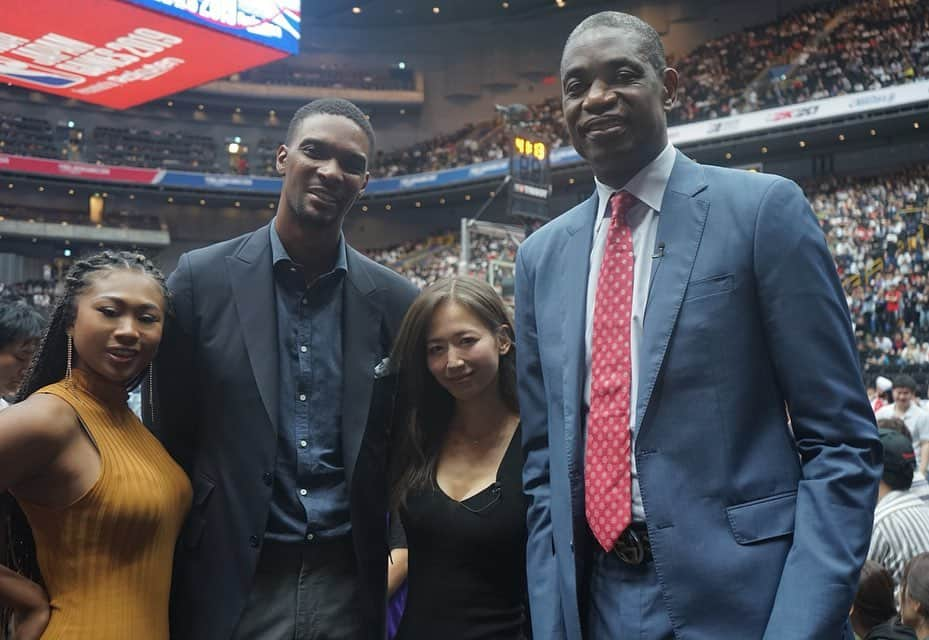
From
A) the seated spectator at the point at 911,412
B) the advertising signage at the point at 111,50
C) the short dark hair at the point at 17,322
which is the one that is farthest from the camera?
the advertising signage at the point at 111,50

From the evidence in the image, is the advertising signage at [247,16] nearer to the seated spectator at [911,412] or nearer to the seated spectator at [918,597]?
the seated spectator at [911,412]

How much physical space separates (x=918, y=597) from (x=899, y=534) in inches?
31.5

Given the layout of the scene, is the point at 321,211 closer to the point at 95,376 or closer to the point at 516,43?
the point at 95,376

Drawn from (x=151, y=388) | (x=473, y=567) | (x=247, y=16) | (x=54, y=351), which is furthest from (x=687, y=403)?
(x=247, y=16)

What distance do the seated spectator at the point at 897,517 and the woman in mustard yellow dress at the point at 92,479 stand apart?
2.95m

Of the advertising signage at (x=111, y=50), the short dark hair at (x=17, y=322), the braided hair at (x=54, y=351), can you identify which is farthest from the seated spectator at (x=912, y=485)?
the advertising signage at (x=111, y=50)

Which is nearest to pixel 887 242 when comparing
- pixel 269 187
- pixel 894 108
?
pixel 894 108

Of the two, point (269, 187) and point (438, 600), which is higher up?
point (269, 187)

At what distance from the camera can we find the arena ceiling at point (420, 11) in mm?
31734

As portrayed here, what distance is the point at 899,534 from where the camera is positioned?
12.6 feet

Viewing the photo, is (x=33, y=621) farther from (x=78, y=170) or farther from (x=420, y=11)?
(x=420, y=11)

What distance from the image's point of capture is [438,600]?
7.98 ft

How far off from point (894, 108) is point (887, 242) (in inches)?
178

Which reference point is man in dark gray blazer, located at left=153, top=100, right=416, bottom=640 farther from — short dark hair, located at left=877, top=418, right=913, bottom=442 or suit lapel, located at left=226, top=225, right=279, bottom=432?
short dark hair, located at left=877, top=418, right=913, bottom=442
